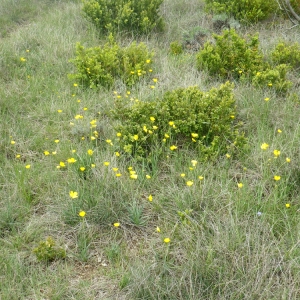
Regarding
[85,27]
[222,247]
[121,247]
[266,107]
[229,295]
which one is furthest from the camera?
[85,27]

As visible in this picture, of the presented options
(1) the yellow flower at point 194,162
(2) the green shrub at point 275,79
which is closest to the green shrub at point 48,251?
(1) the yellow flower at point 194,162

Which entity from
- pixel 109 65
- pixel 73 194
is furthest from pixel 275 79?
pixel 73 194

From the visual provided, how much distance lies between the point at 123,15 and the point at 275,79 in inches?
107

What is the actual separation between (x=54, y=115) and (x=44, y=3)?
15.9 feet

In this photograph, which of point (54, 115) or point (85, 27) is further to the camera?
point (85, 27)

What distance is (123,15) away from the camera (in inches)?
244

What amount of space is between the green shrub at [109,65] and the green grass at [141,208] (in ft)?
0.49

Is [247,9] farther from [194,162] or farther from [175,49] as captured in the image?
[194,162]

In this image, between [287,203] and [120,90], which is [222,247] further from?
[120,90]

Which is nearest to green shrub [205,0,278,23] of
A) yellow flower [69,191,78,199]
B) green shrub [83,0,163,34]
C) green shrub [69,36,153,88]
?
green shrub [83,0,163,34]

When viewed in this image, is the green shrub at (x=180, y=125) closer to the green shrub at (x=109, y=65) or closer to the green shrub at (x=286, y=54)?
the green shrub at (x=109, y=65)

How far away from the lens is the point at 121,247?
296 cm

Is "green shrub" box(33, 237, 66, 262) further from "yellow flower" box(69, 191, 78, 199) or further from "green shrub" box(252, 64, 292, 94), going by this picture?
"green shrub" box(252, 64, 292, 94)

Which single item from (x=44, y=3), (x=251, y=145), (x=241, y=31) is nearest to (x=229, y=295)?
(x=251, y=145)
